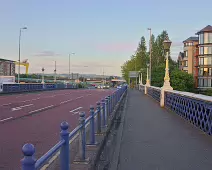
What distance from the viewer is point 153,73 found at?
7594 centimetres

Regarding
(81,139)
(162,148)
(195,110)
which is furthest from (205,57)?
(81,139)

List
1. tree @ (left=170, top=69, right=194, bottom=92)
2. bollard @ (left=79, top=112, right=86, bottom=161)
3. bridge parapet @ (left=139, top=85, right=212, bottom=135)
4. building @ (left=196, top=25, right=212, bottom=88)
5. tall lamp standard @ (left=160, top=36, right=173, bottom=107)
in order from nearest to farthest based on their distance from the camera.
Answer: bollard @ (left=79, top=112, right=86, bottom=161) → bridge parapet @ (left=139, top=85, right=212, bottom=135) → tall lamp standard @ (left=160, top=36, right=173, bottom=107) → tree @ (left=170, top=69, right=194, bottom=92) → building @ (left=196, top=25, right=212, bottom=88)

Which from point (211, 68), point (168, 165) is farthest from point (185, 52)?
point (168, 165)

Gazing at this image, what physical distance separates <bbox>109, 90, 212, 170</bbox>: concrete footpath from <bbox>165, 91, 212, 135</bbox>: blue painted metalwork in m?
0.28

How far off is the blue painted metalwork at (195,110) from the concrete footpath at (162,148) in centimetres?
28

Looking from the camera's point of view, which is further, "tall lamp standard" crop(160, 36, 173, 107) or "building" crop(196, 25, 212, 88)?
"building" crop(196, 25, 212, 88)

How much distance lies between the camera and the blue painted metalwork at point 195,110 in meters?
9.73

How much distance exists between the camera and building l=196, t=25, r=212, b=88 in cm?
7550

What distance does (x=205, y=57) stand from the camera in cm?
7775

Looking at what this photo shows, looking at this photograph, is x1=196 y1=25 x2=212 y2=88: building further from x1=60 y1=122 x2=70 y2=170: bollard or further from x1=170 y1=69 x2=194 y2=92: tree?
x1=60 y1=122 x2=70 y2=170: bollard

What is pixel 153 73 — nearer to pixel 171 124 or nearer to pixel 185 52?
pixel 185 52

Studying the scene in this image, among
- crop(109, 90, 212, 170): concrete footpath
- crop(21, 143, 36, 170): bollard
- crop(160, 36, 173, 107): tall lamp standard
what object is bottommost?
crop(109, 90, 212, 170): concrete footpath

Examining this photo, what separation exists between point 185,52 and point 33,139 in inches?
3514

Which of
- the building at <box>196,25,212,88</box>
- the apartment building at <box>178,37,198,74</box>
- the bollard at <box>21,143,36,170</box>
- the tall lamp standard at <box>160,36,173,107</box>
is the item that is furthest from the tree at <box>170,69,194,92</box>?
the bollard at <box>21,143,36,170</box>
